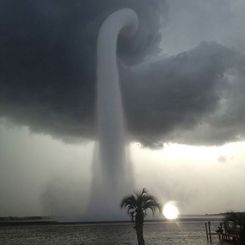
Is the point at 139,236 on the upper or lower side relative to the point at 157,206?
lower

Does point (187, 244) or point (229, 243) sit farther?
point (187, 244)

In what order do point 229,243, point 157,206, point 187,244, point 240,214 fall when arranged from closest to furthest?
point 240,214
point 157,206
point 229,243
point 187,244

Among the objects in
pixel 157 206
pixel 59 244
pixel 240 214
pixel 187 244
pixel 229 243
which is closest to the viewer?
pixel 240 214

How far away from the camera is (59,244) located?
10500cm

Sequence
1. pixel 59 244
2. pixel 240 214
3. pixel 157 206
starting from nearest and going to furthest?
pixel 240 214, pixel 157 206, pixel 59 244

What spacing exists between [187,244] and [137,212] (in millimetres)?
55074

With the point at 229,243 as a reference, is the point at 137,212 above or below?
→ above

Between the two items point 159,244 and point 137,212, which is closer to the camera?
point 137,212

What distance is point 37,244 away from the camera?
109 meters

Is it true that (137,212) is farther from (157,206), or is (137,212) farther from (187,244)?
(187,244)

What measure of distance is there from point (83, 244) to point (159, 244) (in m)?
18.2

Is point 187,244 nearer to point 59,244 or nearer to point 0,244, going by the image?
point 59,244

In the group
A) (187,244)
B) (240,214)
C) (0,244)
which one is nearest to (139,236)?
(240,214)

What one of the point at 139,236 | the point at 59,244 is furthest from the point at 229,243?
the point at 59,244
